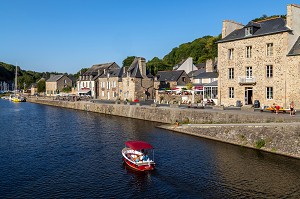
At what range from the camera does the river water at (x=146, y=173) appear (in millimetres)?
16812

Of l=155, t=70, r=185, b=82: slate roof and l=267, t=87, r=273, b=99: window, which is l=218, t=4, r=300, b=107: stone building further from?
l=155, t=70, r=185, b=82: slate roof

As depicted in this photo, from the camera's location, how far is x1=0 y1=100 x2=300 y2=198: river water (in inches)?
662

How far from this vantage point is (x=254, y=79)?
127 feet

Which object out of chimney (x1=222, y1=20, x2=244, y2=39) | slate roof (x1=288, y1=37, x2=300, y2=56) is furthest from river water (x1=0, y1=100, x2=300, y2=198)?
chimney (x1=222, y1=20, x2=244, y2=39)

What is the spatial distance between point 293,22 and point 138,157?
2672 centimetres

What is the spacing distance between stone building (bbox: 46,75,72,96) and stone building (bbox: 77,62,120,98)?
790 inches

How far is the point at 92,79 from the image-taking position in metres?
86.8

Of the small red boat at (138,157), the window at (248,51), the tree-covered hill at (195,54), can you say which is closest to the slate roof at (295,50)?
the window at (248,51)

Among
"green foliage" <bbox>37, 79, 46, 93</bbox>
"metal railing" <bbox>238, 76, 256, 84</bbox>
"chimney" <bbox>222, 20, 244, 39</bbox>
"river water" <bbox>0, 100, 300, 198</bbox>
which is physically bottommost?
"river water" <bbox>0, 100, 300, 198</bbox>

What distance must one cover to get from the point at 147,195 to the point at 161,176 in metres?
3.07

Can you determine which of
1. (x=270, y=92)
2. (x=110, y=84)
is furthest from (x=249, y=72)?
(x=110, y=84)

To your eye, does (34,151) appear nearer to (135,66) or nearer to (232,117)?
(232,117)

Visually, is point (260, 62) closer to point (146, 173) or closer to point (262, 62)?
point (262, 62)

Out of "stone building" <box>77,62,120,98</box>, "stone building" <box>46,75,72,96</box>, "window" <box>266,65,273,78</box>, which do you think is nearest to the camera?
"window" <box>266,65,273,78</box>
